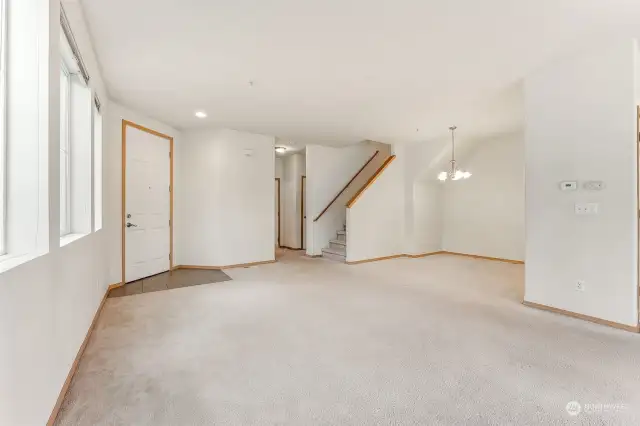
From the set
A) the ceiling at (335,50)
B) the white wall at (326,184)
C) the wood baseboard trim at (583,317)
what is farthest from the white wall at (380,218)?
the wood baseboard trim at (583,317)

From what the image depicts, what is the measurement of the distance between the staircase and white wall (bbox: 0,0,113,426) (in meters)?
5.00

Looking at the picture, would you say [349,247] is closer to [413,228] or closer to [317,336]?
[413,228]

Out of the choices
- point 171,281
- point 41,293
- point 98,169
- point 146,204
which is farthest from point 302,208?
point 41,293

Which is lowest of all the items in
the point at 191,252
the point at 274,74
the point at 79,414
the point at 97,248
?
the point at 79,414

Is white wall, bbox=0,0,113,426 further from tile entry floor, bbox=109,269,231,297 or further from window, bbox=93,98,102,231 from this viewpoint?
tile entry floor, bbox=109,269,231,297

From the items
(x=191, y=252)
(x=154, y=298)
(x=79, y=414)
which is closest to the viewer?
(x=79, y=414)

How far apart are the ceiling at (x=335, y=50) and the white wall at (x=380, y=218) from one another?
229 cm

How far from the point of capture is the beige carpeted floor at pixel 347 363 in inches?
67.8

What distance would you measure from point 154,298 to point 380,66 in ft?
12.3

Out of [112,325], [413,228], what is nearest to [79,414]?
[112,325]

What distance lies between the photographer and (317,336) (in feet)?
9.05

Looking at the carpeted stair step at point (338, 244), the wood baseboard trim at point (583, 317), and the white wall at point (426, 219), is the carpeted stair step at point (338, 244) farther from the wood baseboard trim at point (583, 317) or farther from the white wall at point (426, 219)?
the wood baseboard trim at point (583, 317)

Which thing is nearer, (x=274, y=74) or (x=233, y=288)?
(x=274, y=74)

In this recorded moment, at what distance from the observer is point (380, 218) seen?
692 centimetres
